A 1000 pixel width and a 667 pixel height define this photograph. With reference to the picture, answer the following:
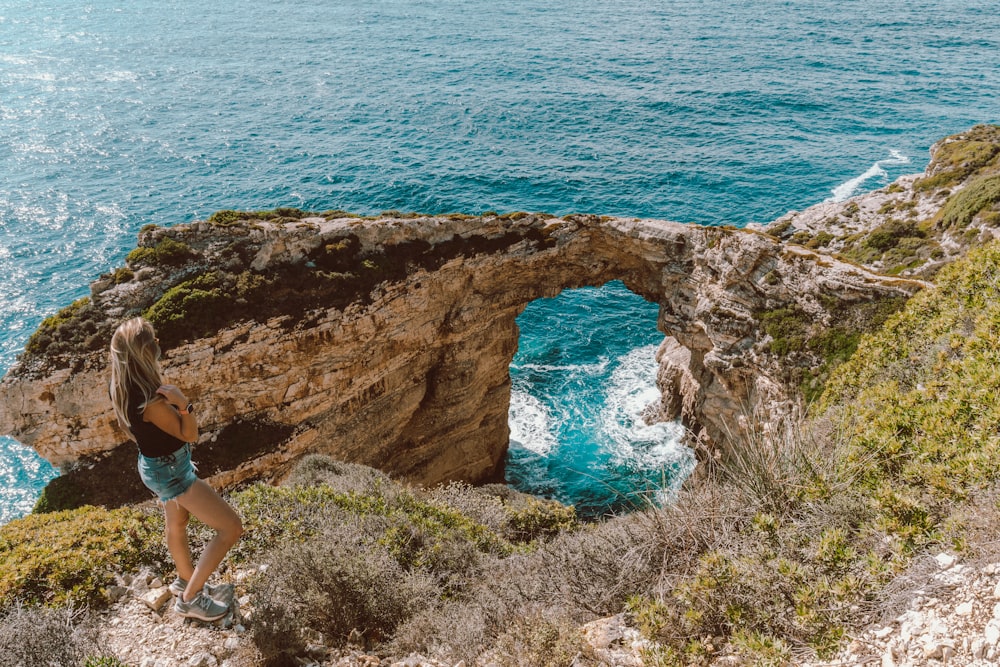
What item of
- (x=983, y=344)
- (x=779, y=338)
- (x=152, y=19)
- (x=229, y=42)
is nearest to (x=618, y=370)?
(x=779, y=338)

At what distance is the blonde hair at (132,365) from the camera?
5918 mm

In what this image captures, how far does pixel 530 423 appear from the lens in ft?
116

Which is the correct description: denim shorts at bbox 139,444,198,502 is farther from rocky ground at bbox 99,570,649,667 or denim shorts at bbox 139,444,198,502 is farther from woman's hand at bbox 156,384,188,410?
rocky ground at bbox 99,570,649,667

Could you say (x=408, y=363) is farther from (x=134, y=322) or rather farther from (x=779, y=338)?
(x=134, y=322)

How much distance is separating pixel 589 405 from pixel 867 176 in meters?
38.3

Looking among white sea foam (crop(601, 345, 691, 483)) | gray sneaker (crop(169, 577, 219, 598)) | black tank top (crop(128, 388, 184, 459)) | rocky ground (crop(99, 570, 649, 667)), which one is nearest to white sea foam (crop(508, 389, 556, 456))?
white sea foam (crop(601, 345, 691, 483))

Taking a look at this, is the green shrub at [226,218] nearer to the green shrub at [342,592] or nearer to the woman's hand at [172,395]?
the green shrub at [342,592]

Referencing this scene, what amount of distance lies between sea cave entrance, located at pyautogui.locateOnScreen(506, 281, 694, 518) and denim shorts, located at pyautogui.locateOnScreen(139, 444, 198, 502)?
21797 mm

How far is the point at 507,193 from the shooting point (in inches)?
2057

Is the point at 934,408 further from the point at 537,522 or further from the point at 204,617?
the point at 204,617

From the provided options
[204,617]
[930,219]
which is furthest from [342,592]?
[930,219]

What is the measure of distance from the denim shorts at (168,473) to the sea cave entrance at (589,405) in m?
21.8

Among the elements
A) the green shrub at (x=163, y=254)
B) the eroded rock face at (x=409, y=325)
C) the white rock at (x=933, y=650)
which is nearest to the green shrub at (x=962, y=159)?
the eroded rock face at (x=409, y=325)

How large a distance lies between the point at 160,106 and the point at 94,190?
2317cm
